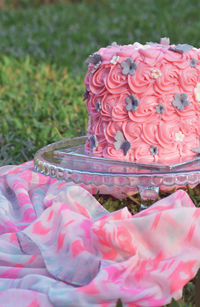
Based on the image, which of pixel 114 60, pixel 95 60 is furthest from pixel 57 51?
pixel 114 60

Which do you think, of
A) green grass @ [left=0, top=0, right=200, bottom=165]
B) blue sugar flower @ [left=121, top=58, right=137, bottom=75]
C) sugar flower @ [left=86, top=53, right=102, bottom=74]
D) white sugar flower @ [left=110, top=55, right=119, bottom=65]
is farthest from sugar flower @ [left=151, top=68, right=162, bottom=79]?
green grass @ [left=0, top=0, right=200, bottom=165]

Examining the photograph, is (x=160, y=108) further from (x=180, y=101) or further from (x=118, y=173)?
(x=118, y=173)

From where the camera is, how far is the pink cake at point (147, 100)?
3100 mm

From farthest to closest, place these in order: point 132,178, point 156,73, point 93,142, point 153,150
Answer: point 93,142 < point 153,150 < point 156,73 < point 132,178

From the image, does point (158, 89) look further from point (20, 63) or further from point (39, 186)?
point (20, 63)

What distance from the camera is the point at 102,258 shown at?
2.39m

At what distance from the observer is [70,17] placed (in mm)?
11438

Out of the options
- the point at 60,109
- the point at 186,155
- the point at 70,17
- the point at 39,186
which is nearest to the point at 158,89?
the point at 186,155

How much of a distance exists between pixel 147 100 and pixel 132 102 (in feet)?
0.29

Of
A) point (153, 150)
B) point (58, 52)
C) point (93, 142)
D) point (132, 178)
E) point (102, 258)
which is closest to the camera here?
point (102, 258)

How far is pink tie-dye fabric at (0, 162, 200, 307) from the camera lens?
2195 mm

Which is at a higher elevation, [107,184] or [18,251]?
[107,184]

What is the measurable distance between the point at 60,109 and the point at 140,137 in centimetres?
236

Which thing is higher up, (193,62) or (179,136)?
(193,62)
